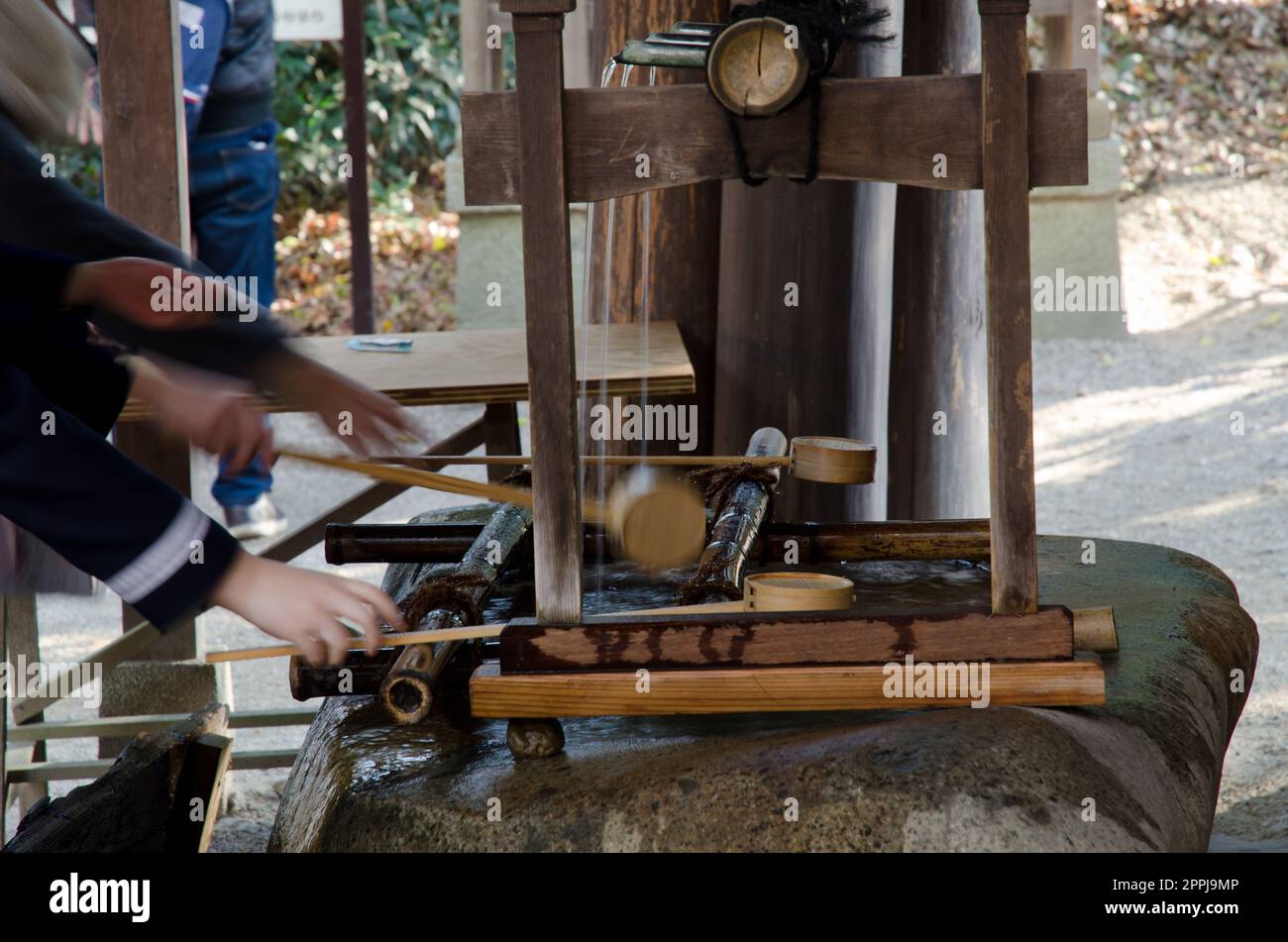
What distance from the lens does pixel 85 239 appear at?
6.82 ft

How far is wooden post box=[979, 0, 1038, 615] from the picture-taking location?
6.16 feet

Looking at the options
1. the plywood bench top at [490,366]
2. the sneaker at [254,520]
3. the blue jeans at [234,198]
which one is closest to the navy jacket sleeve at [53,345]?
the plywood bench top at [490,366]

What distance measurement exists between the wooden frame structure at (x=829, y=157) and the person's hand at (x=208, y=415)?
38 cm

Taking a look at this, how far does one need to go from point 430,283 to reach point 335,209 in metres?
1.15

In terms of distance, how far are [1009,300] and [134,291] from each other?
113 cm

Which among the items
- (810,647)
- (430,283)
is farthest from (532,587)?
(430,283)

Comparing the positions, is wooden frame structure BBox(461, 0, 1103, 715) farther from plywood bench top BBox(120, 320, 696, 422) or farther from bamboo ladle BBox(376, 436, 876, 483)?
plywood bench top BBox(120, 320, 696, 422)

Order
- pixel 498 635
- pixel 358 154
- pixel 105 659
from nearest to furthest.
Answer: pixel 498 635, pixel 105 659, pixel 358 154

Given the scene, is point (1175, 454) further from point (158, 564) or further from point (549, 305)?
point (158, 564)

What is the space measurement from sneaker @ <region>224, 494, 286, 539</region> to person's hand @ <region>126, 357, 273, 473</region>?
4199 millimetres

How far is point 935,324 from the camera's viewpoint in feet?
13.4

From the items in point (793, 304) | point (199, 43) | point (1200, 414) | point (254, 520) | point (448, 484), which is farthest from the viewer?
point (1200, 414)

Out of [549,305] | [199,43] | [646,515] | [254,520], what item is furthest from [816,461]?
[254,520]

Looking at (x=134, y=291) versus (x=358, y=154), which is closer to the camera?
(x=134, y=291)
